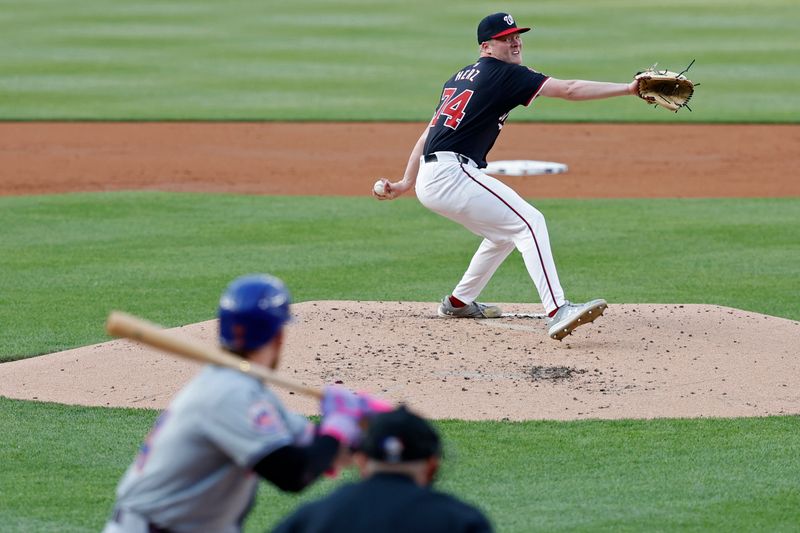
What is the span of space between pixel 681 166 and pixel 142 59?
16.2 meters

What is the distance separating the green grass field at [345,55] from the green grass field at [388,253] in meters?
0.13

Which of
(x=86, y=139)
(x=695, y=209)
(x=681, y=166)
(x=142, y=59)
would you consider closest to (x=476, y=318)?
(x=695, y=209)

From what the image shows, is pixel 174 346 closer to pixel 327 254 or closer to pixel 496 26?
pixel 496 26

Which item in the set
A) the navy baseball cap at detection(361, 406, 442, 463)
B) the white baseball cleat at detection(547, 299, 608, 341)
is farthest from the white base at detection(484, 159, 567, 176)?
the navy baseball cap at detection(361, 406, 442, 463)

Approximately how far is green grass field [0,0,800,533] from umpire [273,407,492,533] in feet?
8.02

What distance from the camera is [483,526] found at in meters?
3.18

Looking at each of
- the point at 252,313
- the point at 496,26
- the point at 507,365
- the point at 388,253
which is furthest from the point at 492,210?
the point at 252,313

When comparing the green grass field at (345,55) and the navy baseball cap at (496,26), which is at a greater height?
the navy baseball cap at (496,26)

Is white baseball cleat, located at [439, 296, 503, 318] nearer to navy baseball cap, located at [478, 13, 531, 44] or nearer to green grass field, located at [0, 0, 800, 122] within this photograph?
navy baseball cap, located at [478, 13, 531, 44]

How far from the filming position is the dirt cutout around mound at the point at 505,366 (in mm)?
7535

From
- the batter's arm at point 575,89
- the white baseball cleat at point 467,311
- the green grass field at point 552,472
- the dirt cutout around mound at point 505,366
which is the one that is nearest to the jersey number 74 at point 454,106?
the batter's arm at point 575,89

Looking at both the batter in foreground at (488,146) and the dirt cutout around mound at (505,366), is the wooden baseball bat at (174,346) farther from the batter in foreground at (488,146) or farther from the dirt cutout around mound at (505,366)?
the batter in foreground at (488,146)

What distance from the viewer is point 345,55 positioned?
31219mm

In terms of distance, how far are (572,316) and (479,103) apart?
158 cm
